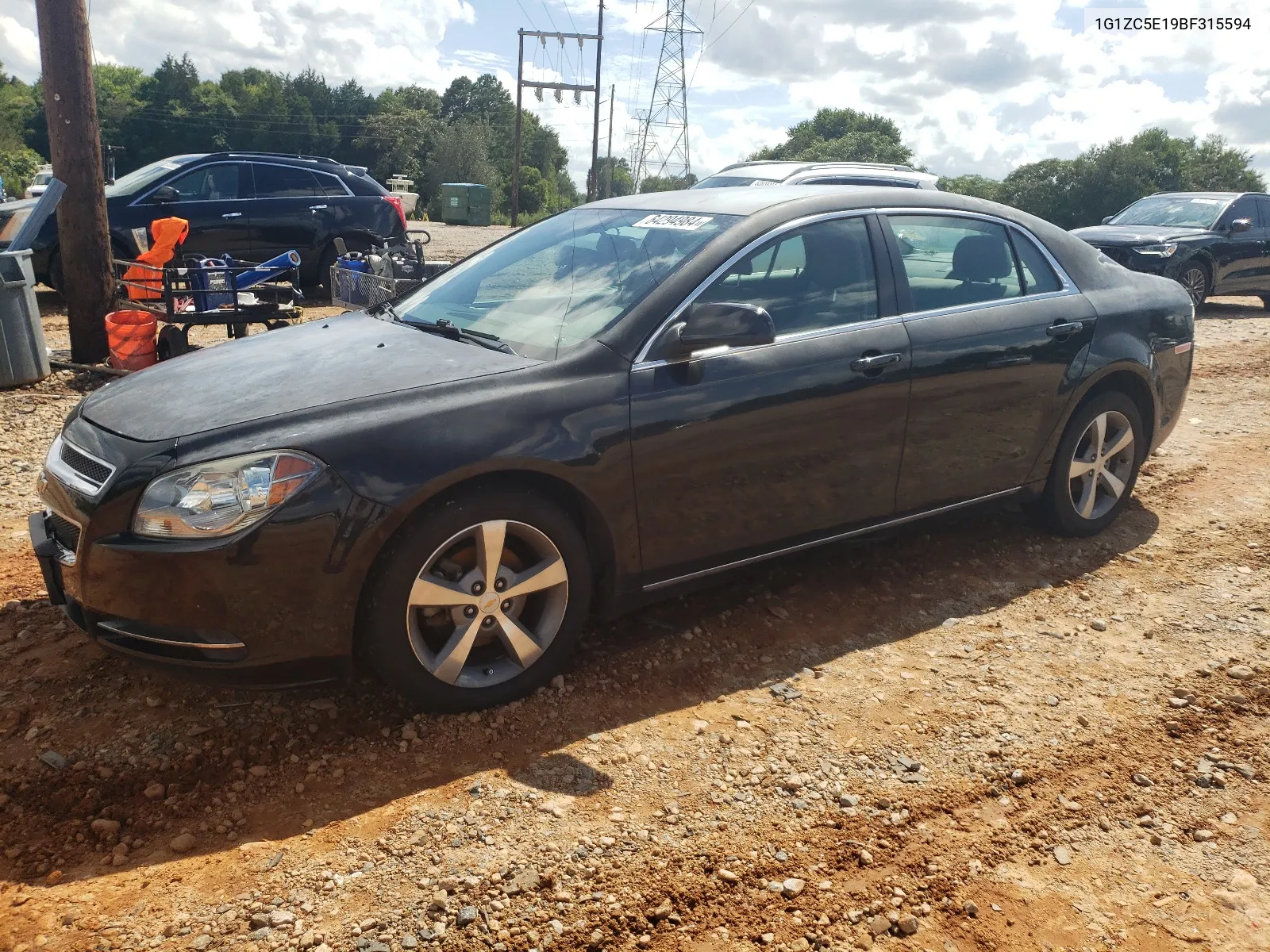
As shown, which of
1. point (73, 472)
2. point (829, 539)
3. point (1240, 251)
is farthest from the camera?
point (1240, 251)

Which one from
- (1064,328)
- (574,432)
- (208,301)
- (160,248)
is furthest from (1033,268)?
(160,248)

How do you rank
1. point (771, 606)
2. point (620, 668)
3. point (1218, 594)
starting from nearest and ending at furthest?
point (620, 668)
point (771, 606)
point (1218, 594)

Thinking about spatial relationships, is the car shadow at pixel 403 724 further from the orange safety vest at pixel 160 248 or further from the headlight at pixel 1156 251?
the headlight at pixel 1156 251

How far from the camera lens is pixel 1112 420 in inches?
197

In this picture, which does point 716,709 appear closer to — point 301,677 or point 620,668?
point 620,668

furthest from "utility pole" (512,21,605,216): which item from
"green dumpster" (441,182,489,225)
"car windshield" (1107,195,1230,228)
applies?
"car windshield" (1107,195,1230,228)

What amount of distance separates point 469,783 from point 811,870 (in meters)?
1.02

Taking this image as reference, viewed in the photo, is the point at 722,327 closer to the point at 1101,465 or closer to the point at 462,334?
the point at 462,334

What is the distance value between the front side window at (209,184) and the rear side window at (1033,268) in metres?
10.2

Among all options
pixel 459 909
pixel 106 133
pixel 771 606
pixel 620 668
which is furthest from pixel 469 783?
pixel 106 133

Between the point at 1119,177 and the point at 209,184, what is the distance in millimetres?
26176

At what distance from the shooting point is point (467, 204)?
51281mm

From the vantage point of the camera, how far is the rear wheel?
1377 cm

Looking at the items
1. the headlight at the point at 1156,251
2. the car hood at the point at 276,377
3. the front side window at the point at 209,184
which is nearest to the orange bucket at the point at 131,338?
the front side window at the point at 209,184
